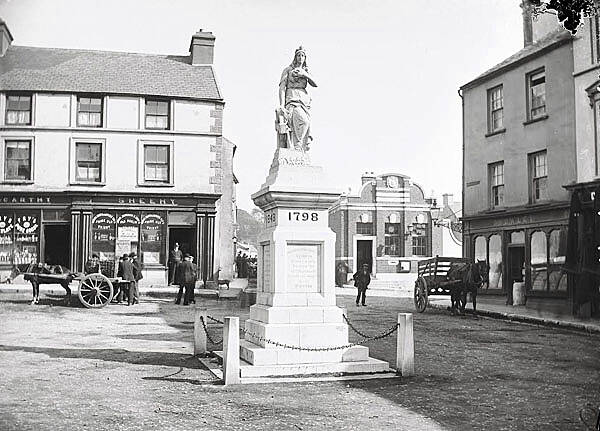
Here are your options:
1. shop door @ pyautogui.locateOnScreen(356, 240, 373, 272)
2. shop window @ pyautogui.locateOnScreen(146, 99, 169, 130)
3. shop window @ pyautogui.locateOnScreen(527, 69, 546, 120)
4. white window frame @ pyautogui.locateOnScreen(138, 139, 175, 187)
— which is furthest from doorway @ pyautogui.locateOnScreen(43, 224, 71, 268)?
shop door @ pyautogui.locateOnScreen(356, 240, 373, 272)

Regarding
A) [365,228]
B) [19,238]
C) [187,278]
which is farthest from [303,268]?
[365,228]

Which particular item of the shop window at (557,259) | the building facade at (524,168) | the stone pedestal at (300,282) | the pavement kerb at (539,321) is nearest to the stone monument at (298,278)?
the stone pedestal at (300,282)

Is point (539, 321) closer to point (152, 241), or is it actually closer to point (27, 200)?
point (152, 241)

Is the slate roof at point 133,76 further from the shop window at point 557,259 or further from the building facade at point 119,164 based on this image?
the shop window at point 557,259

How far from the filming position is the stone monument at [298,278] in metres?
6.96

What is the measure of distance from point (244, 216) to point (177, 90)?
2696cm

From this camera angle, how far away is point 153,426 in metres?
4.86

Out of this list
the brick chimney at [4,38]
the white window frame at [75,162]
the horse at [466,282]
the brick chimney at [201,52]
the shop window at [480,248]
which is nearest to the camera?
the brick chimney at [4,38]

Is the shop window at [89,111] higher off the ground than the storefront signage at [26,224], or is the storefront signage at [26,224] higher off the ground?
the shop window at [89,111]

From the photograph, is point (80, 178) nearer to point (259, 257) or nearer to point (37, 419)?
point (259, 257)

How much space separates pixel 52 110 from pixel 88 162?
6.65 feet

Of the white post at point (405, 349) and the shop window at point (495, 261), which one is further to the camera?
the shop window at point (495, 261)

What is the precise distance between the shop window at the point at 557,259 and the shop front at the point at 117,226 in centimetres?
1084

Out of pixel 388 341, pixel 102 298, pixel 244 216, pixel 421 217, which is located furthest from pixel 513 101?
pixel 244 216
